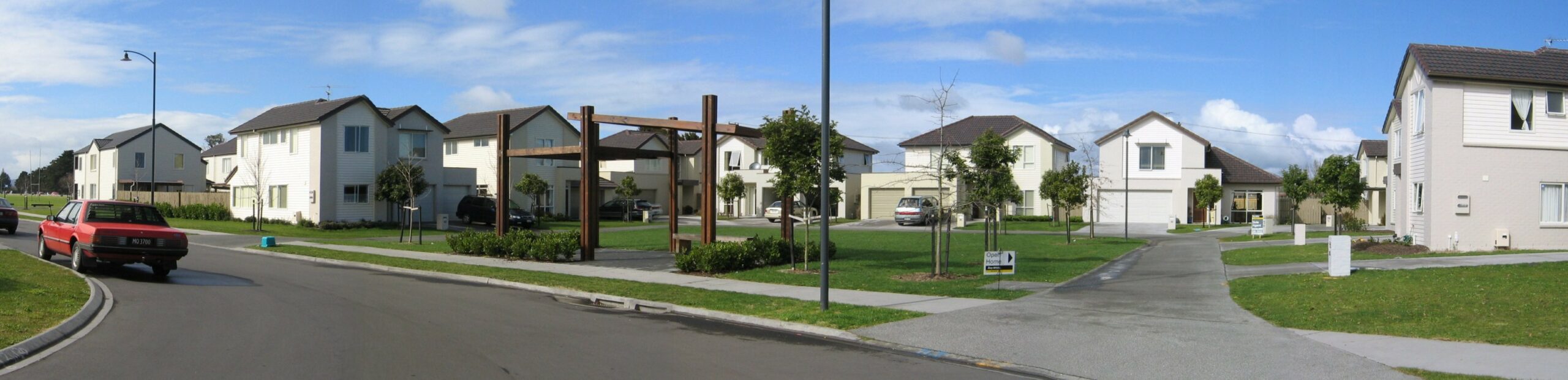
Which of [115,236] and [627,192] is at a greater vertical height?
[627,192]

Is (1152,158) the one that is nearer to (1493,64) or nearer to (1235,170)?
(1235,170)

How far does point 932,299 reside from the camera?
15.1 m

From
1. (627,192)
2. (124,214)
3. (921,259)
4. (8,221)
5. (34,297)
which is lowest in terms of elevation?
(921,259)

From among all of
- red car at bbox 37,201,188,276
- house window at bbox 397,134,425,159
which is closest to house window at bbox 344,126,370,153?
house window at bbox 397,134,425,159

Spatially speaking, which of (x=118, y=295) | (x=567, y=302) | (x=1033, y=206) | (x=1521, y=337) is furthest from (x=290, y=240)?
(x=1033, y=206)

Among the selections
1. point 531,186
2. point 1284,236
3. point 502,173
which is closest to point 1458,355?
point 502,173

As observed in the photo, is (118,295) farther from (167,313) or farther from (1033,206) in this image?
(1033,206)

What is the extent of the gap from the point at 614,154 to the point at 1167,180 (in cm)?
3495

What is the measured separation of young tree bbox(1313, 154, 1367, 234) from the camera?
36125 mm

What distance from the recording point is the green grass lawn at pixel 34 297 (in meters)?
10.2

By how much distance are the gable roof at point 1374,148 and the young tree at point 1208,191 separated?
44.9 feet

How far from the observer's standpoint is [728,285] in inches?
698

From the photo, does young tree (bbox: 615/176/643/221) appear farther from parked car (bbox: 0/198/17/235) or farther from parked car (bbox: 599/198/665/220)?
parked car (bbox: 0/198/17/235)

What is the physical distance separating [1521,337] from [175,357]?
1354 centimetres
